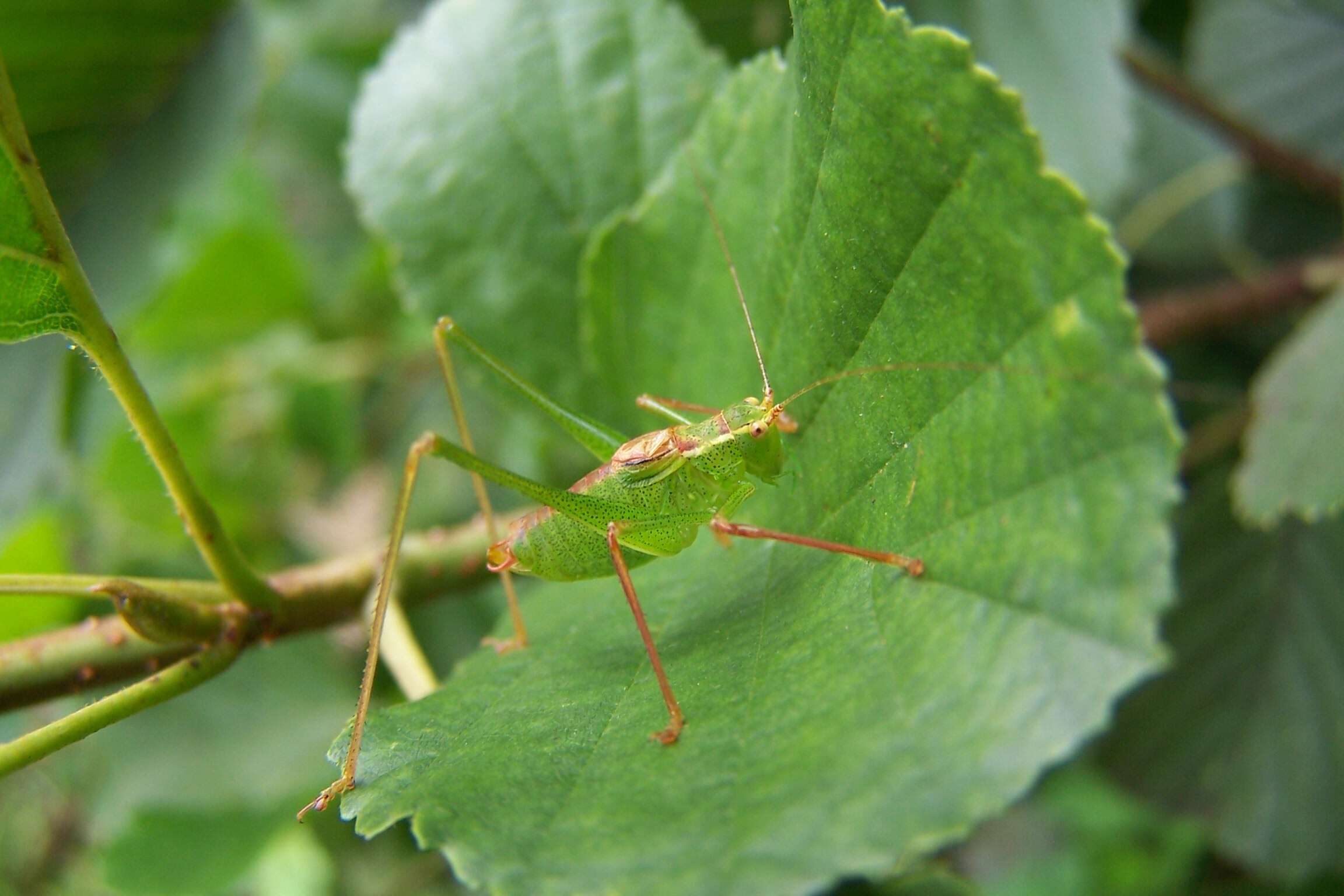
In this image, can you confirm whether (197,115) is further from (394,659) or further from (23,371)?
(394,659)

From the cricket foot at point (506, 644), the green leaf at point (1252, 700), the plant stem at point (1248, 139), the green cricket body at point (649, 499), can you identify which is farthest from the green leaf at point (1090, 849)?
the cricket foot at point (506, 644)

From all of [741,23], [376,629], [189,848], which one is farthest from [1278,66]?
[189,848]

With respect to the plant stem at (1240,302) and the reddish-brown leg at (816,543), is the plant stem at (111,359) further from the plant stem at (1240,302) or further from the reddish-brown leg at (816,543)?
the plant stem at (1240,302)

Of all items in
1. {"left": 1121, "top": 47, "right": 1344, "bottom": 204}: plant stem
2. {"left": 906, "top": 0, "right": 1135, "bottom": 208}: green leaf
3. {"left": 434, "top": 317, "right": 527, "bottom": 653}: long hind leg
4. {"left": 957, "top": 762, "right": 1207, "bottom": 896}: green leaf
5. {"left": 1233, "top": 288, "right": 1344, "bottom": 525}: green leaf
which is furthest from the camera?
{"left": 957, "top": 762, "right": 1207, "bottom": 896}: green leaf

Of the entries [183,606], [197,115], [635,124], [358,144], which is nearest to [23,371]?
[197,115]

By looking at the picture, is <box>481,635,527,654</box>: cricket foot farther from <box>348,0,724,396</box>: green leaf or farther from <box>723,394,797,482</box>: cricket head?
<box>348,0,724,396</box>: green leaf

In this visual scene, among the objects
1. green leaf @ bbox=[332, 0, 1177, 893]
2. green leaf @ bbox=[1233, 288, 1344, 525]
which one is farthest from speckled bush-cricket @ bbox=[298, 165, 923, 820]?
green leaf @ bbox=[1233, 288, 1344, 525]
